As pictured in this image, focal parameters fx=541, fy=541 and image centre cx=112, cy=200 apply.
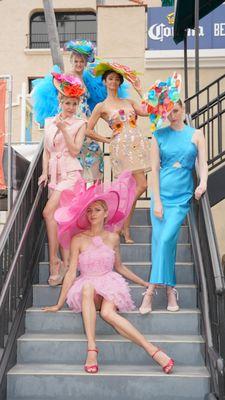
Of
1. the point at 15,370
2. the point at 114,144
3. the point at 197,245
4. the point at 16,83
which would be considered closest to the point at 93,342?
the point at 15,370

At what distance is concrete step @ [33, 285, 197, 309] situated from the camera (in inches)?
175

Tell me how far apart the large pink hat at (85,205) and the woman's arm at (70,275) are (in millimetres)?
132

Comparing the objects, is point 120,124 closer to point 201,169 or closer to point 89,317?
point 201,169

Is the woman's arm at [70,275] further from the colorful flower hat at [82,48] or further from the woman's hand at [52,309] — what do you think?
the colorful flower hat at [82,48]

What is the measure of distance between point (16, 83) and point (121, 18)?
33.5 ft

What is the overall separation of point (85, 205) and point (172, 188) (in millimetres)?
697

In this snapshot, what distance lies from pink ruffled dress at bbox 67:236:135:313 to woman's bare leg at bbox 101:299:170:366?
0.08m

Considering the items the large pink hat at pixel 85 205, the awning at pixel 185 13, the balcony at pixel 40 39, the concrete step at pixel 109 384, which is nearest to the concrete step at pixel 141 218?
the large pink hat at pixel 85 205

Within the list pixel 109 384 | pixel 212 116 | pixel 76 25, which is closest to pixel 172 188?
pixel 109 384

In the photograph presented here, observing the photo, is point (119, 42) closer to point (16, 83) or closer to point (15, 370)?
point (15, 370)

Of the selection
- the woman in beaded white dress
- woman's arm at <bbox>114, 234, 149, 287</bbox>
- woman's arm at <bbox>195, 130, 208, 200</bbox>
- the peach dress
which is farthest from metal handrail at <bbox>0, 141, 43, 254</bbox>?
woman's arm at <bbox>195, 130, 208, 200</bbox>

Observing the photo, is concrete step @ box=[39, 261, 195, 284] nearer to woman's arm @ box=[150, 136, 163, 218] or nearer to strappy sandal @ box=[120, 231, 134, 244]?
strappy sandal @ box=[120, 231, 134, 244]

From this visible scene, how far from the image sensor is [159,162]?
432 centimetres

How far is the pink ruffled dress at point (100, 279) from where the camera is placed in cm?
399
